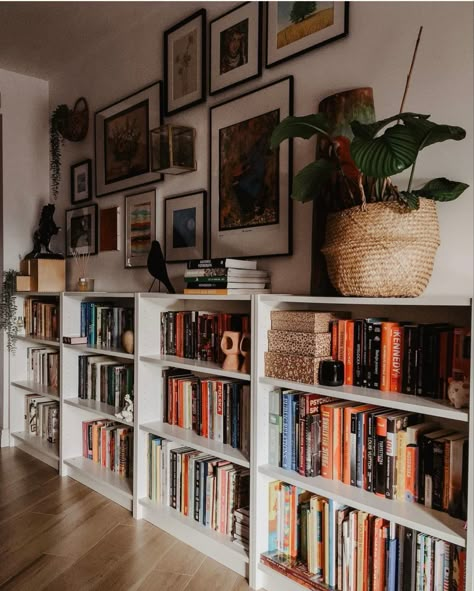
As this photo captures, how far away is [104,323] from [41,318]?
0.78 metres

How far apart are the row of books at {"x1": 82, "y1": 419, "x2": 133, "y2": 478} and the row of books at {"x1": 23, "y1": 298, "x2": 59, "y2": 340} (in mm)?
696

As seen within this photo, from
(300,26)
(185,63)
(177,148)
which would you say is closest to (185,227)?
(177,148)

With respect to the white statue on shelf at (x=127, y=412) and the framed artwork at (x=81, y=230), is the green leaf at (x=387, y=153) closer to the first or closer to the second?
the white statue on shelf at (x=127, y=412)

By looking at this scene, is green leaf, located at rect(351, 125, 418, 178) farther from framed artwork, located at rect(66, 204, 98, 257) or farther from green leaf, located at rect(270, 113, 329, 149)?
framed artwork, located at rect(66, 204, 98, 257)

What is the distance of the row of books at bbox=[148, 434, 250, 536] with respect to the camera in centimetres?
226

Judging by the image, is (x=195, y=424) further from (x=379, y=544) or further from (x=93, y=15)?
(x=93, y=15)

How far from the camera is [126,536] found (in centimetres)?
246

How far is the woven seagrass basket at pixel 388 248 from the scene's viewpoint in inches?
65.1

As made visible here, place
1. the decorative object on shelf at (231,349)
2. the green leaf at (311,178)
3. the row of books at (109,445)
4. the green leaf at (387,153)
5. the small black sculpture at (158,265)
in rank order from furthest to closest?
the row of books at (109,445)
the small black sculpture at (158,265)
the decorative object on shelf at (231,349)
the green leaf at (311,178)
the green leaf at (387,153)

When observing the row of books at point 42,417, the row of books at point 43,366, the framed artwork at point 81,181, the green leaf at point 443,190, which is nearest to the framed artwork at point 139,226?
the framed artwork at point 81,181

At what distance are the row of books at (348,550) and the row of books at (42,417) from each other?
6.33 feet

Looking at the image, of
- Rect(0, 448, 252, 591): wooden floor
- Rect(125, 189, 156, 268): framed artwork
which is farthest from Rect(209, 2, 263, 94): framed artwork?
Rect(0, 448, 252, 591): wooden floor

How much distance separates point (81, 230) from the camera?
376 centimetres

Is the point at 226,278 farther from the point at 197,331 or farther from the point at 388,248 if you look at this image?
the point at 388,248
